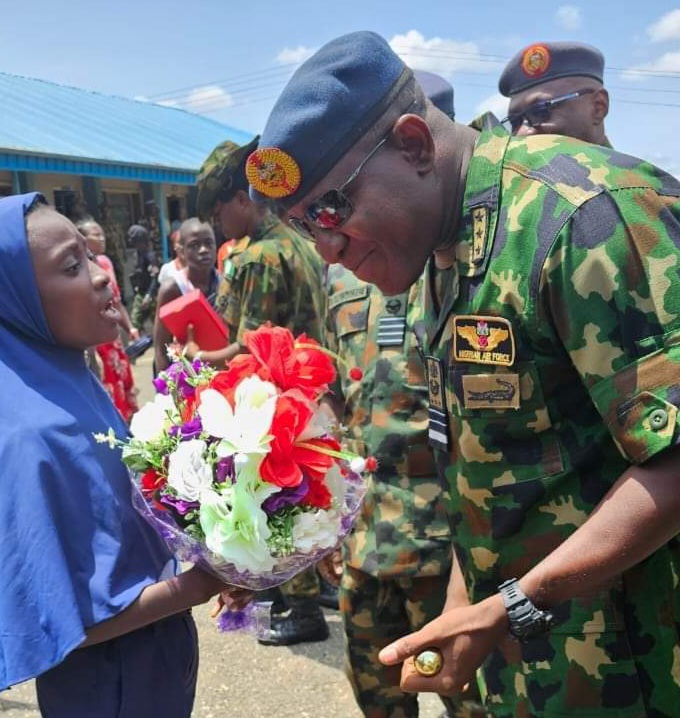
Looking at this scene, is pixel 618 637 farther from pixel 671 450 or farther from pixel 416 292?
pixel 416 292

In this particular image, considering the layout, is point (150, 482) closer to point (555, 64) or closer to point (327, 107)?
point (327, 107)

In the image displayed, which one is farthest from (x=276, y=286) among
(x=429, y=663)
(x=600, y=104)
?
(x=429, y=663)

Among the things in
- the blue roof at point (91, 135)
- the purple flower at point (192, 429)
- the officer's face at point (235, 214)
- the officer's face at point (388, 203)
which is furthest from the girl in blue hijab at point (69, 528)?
the blue roof at point (91, 135)

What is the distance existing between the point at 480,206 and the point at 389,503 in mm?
1281

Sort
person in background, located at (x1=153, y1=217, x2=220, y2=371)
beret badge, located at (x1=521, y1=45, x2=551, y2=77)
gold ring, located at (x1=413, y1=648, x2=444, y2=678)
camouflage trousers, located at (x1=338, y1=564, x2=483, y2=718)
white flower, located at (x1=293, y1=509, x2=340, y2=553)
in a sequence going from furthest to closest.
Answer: person in background, located at (x1=153, y1=217, x2=220, y2=371) < beret badge, located at (x1=521, y1=45, x2=551, y2=77) < camouflage trousers, located at (x1=338, y1=564, x2=483, y2=718) < white flower, located at (x1=293, y1=509, x2=340, y2=553) < gold ring, located at (x1=413, y1=648, x2=444, y2=678)

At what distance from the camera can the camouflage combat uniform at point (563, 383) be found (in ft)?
3.87

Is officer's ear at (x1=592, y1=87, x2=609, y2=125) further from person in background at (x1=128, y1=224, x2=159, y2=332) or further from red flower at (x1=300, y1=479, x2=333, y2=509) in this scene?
person in background at (x1=128, y1=224, x2=159, y2=332)

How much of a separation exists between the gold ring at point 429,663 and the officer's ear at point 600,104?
2781 millimetres

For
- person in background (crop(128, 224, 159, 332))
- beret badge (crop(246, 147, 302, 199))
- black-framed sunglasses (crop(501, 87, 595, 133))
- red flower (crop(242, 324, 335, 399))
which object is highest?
black-framed sunglasses (crop(501, 87, 595, 133))

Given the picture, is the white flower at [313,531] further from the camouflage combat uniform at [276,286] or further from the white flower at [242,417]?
the camouflage combat uniform at [276,286]

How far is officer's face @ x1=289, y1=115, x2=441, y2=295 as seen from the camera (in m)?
1.42

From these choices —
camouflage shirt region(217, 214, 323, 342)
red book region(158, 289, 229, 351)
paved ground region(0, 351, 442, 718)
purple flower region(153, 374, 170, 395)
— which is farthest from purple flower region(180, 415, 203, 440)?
red book region(158, 289, 229, 351)

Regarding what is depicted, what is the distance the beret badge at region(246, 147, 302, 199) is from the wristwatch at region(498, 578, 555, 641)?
35.5 inches

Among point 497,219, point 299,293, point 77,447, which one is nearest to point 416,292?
point 497,219
